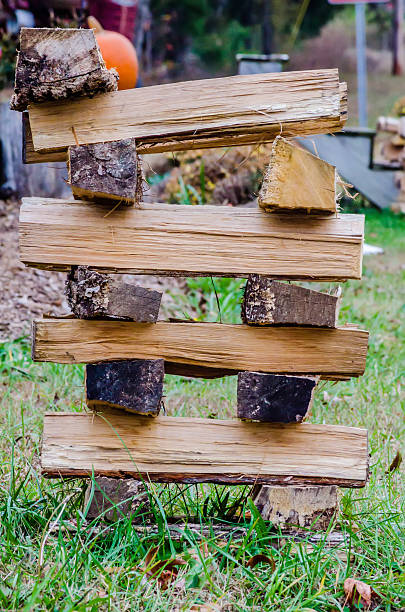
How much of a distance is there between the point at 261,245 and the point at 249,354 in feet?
1.15

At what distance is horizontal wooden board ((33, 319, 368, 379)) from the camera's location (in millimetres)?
2092

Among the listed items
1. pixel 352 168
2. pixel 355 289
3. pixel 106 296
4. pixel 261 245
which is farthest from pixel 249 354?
pixel 352 168

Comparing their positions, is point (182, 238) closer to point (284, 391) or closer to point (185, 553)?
point (284, 391)

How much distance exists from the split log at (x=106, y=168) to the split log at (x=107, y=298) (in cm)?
25

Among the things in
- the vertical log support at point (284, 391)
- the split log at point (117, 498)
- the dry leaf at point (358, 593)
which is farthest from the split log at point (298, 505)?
the split log at point (117, 498)

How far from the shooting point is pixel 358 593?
189 cm

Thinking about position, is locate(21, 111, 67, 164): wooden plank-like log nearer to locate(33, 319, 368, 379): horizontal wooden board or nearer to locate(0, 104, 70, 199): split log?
locate(33, 319, 368, 379): horizontal wooden board

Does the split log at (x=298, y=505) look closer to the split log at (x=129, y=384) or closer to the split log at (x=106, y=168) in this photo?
the split log at (x=129, y=384)

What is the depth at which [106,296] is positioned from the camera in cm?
201

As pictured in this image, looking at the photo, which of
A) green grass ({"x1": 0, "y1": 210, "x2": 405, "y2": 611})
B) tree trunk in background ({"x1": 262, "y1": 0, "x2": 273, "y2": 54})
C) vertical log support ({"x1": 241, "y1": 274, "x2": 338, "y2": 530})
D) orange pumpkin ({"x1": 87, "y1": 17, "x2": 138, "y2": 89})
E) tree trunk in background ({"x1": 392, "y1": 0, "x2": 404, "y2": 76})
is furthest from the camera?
tree trunk in background ({"x1": 392, "y1": 0, "x2": 404, "y2": 76})

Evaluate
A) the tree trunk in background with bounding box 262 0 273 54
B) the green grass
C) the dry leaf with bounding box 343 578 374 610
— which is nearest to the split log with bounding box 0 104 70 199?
the green grass

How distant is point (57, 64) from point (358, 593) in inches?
68.9

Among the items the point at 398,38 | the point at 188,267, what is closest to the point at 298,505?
the point at 188,267

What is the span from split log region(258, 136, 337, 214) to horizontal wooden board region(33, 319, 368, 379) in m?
0.40
